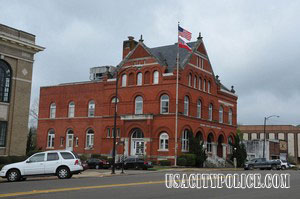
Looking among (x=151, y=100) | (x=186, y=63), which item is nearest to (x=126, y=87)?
(x=151, y=100)

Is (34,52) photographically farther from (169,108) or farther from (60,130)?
(60,130)

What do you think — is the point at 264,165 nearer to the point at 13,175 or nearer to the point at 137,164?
the point at 137,164

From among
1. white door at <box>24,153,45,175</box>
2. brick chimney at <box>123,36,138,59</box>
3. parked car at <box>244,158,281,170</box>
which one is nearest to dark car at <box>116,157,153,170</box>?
parked car at <box>244,158,281,170</box>

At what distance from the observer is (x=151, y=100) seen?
157 ft

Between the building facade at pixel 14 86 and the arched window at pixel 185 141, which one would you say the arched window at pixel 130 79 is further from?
the building facade at pixel 14 86

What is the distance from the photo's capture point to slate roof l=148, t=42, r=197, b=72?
48491 millimetres


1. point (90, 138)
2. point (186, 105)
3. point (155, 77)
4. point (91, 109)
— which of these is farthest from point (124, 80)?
point (90, 138)

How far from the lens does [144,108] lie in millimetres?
48562

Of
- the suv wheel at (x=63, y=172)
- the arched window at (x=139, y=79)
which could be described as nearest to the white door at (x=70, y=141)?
the arched window at (x=139, y=79)

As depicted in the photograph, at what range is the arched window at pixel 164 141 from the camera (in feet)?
152

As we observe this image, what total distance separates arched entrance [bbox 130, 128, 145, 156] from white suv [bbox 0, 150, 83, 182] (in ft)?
79.5

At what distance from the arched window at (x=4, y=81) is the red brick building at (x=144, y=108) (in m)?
18.5

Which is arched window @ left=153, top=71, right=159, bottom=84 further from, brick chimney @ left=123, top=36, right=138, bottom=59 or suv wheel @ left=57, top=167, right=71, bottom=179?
suv wheel @ left=57, top=167, right=71, bottom=179

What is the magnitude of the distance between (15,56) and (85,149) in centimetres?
2340
